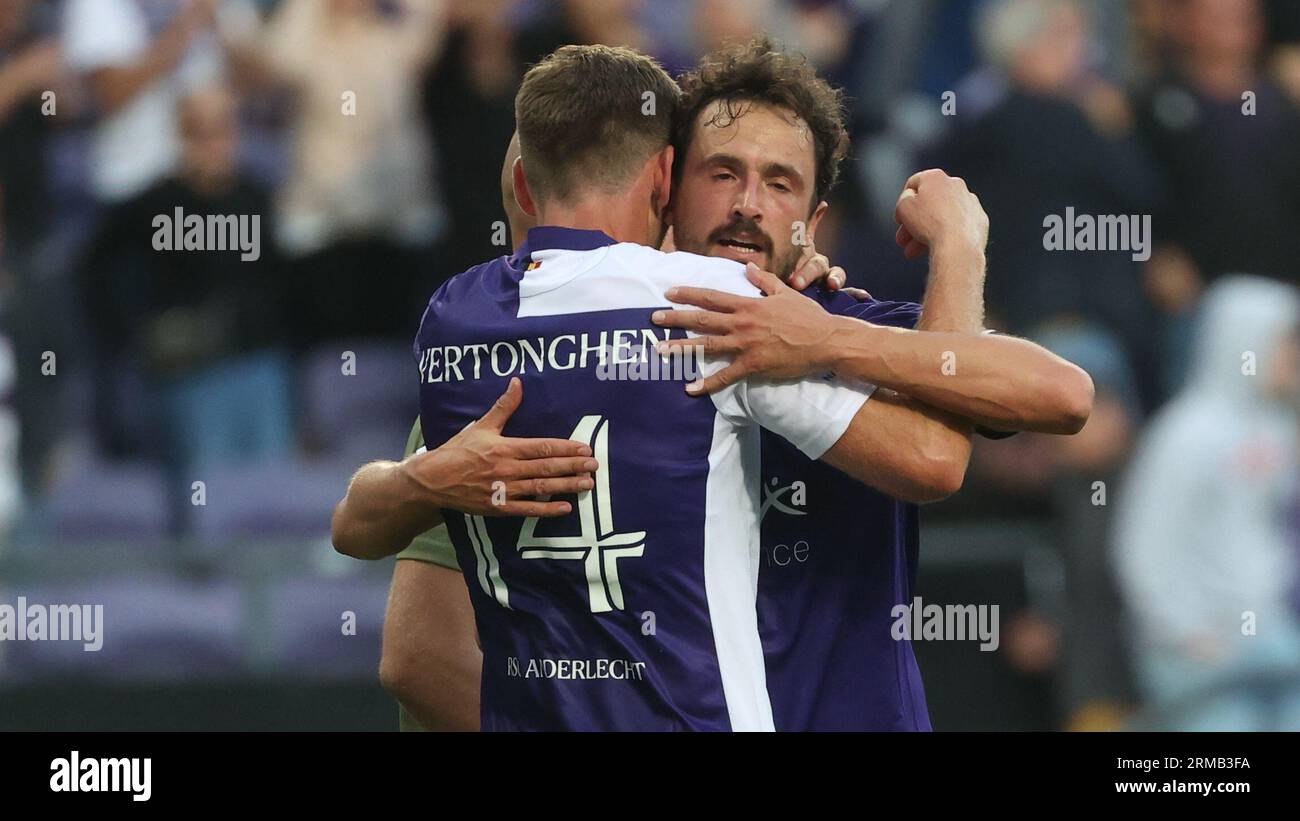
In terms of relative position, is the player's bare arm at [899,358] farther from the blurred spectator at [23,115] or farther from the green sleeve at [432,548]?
the blurred spectator at [23,115]

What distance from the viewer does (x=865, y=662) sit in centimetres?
330

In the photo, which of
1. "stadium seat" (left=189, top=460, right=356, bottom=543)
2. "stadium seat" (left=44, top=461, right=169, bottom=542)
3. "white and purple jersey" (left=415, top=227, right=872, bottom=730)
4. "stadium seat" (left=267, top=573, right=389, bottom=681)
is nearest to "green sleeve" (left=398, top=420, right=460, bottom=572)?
"white and purple jersey" (left=415, top=227, right=872, bottom=730)

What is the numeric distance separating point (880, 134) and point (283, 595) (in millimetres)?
3446

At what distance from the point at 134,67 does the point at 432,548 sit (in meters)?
4.74

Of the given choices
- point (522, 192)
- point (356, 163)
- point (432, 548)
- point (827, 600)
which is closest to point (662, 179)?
point (522, 192)

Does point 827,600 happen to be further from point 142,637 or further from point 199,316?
point 199,316

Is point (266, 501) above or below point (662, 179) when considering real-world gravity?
below

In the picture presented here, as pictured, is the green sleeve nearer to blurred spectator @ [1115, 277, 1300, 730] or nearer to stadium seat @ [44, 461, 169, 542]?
stadium seat @ [44, 461, 169, 542]

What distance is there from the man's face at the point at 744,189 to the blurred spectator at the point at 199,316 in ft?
15.1

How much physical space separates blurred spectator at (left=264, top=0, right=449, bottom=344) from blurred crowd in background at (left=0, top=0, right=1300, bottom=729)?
15mm

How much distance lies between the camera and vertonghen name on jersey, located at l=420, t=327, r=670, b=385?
10.1 feet

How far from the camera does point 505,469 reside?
3121 millimetres

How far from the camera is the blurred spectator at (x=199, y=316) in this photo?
7.75 meters

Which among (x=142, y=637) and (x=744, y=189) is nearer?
(x=744, y=189)
